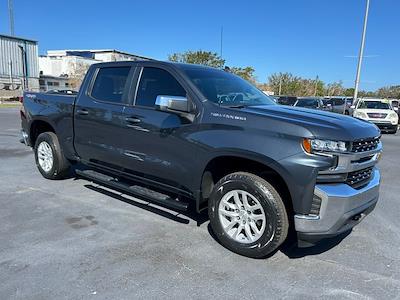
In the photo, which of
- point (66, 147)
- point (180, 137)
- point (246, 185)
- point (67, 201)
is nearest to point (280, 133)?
point (246, 185)

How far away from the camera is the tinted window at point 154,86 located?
171 inches

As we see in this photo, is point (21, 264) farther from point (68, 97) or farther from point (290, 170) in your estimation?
point (68, 97)

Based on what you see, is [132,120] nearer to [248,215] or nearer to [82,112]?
[82,112]

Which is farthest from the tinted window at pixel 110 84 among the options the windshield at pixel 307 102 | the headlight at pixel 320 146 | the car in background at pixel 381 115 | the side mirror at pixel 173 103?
the windshield at pixel 307 102

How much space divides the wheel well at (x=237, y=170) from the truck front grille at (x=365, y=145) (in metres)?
0.71

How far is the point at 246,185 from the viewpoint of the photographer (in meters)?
3.62

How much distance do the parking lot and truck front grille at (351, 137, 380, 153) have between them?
112cm

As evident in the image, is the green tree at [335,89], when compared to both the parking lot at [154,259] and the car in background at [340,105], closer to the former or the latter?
the car in background at [340,105]

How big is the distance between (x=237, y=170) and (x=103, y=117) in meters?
2.05

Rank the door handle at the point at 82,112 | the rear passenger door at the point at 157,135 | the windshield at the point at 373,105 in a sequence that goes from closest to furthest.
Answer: the rear passenger door at the point at 157,135, the door handle at the point at 82,112, the windshield at the point at 373,105

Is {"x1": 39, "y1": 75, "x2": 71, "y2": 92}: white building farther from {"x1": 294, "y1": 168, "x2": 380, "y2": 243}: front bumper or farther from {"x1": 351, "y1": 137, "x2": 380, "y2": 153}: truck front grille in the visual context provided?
{"x1": 294, "y1": 168, "x2": 380, "y2": 243}: front bumper

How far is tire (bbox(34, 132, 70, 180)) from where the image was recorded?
598cm

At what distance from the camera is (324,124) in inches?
134

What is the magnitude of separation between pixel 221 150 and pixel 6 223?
8.91ft
